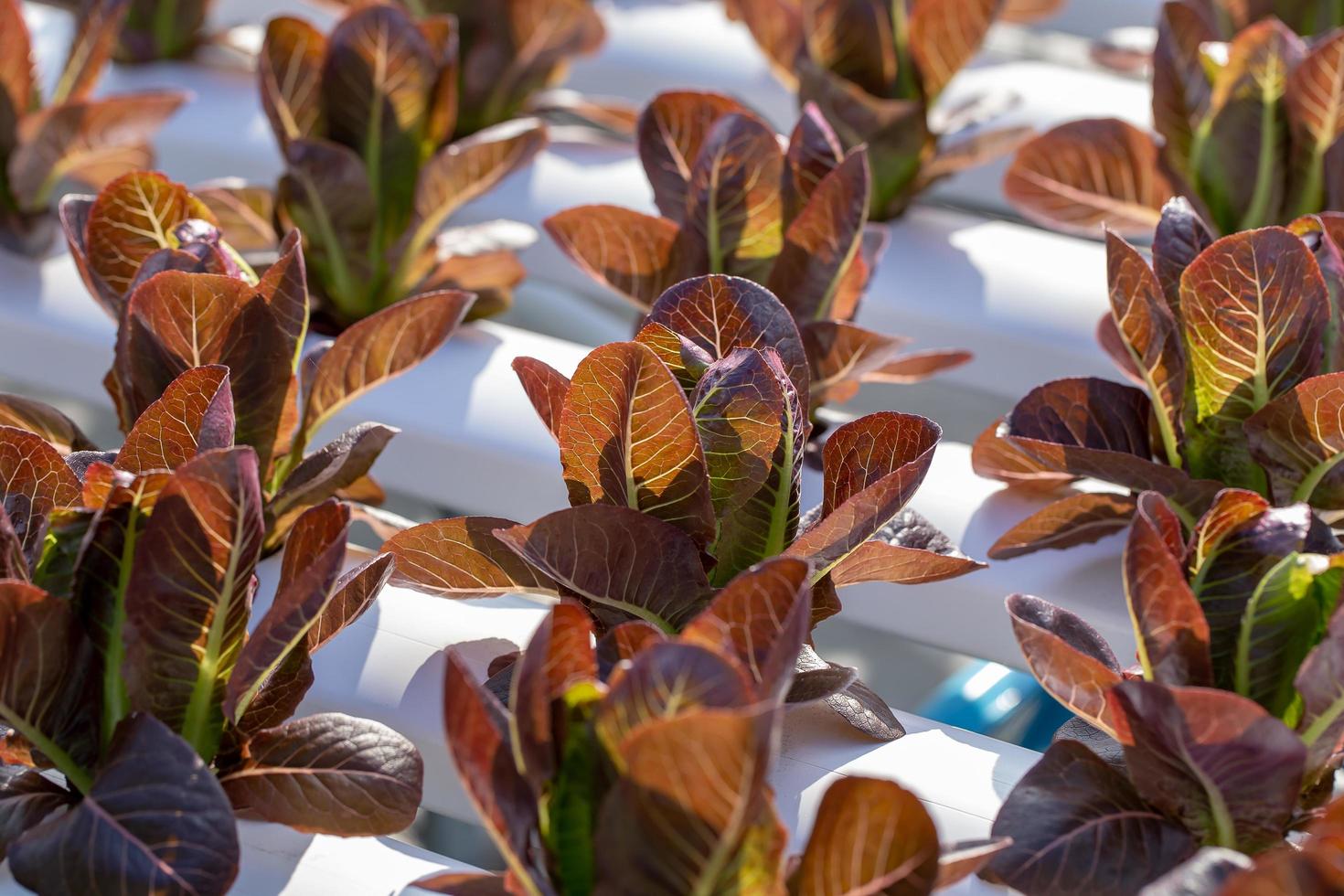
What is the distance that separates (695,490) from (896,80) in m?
0.75

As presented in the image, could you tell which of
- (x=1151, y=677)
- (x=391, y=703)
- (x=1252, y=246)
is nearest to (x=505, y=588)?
(x=391, y=703)

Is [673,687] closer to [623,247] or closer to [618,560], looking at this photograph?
[618,560]

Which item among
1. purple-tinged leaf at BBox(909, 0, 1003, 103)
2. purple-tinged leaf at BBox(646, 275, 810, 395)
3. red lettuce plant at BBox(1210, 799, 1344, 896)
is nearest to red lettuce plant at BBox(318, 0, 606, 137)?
purple-tinged leaf at BBox(909, 0, 1003, 103)

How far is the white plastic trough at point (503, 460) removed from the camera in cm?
97

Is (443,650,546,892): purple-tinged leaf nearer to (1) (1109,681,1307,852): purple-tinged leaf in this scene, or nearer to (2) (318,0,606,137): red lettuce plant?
(1) (1109,681,1307,852): purple-tinged leaf

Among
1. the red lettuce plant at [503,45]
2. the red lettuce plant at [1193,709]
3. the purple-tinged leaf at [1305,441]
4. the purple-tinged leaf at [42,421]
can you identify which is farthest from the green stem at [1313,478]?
the red lettuce plant at [503,45]

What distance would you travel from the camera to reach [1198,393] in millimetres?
904

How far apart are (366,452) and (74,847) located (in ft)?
1.00

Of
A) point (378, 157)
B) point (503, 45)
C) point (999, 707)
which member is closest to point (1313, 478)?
point (999, 707)

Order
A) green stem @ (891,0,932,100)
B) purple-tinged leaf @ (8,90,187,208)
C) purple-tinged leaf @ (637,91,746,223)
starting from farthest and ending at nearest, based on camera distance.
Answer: green stem @ (891,0,932,100) < purple-tinged leaf @ (8,90,187,208) < purple-tinged leaf @ (637,91,746,223)

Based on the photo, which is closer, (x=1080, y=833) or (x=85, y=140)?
(x=1080, y=833)

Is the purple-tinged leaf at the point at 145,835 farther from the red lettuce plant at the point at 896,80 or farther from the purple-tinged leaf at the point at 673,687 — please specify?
the red lettuce plant at the point at 896,80

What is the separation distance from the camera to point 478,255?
3.99ft

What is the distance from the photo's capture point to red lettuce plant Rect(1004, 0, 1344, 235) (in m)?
1.12
